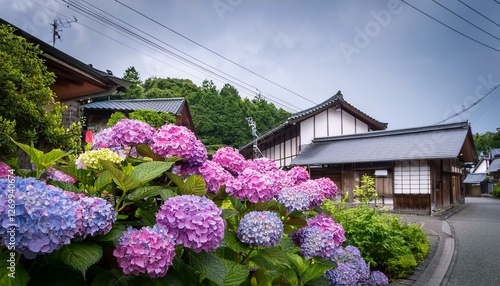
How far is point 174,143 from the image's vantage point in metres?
1.35

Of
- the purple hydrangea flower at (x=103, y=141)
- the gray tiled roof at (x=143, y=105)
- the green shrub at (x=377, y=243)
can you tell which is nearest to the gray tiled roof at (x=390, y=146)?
the gray tiled roof at (x=143, y=105)

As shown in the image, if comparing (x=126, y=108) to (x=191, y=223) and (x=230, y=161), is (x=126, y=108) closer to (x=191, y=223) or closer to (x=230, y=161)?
(x=230, y=161)

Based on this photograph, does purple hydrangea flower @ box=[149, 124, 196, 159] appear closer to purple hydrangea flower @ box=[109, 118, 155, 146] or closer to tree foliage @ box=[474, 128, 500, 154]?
purple hydrangea flower @ box=[109, 118, 155, 146]

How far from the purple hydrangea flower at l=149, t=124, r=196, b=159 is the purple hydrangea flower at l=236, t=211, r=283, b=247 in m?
0.40

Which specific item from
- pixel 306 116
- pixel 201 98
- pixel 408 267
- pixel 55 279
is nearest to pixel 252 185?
pixel 55 279

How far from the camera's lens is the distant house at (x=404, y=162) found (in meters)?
13.5

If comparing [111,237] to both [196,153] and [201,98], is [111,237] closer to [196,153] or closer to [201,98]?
[196,153]


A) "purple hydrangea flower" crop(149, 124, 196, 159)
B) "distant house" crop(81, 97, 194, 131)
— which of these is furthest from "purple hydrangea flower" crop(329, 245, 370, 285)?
"distant house" crop(81, 97, 194, 131)

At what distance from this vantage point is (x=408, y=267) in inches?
185

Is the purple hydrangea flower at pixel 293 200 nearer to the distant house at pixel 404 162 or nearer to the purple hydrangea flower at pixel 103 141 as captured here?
the purple hydrangea flower at pixel 103 141

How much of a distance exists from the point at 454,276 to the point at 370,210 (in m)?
1.51

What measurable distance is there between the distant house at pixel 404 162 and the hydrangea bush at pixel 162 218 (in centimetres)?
1332

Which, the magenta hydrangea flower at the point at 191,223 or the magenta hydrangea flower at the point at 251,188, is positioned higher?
the magenta hydrangea flower at the point at 251,188

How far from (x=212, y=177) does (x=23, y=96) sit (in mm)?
4022
